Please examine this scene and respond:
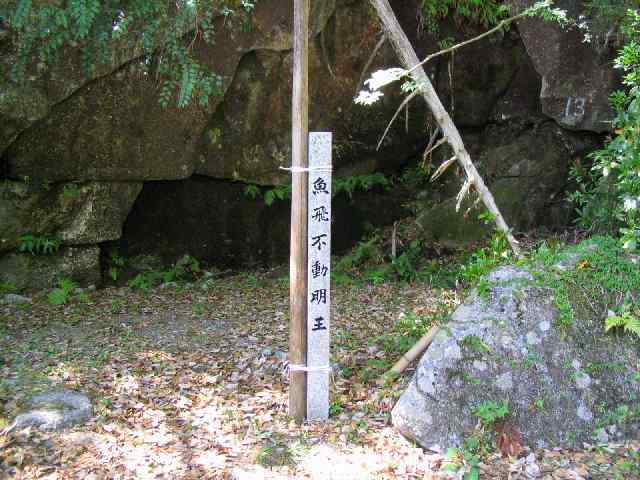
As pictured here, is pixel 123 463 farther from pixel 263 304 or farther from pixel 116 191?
pixel 116 191

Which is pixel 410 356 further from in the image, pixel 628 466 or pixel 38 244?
pixel 38 244

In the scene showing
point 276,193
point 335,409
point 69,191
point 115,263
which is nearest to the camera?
point 335,409

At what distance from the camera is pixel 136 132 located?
8430mm

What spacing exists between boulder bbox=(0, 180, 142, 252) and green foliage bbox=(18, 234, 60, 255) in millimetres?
71

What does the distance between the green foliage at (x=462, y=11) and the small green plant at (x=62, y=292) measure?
7.05 metres

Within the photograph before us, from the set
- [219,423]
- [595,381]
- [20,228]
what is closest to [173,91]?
[20,228]

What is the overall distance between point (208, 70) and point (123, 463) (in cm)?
559

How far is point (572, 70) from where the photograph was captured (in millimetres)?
8320

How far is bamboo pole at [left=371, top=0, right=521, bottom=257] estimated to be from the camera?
5465mm

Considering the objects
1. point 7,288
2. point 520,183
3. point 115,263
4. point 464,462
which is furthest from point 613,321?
point 7,288

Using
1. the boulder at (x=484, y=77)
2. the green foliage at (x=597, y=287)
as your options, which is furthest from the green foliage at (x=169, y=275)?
the green foliage at (x=597, y=287)

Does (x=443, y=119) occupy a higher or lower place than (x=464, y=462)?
higher

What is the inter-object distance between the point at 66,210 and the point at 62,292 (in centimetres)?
131

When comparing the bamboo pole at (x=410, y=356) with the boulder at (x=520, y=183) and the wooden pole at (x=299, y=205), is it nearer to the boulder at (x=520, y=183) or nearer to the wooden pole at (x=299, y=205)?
the wooden pole at (x=299, y=205)
